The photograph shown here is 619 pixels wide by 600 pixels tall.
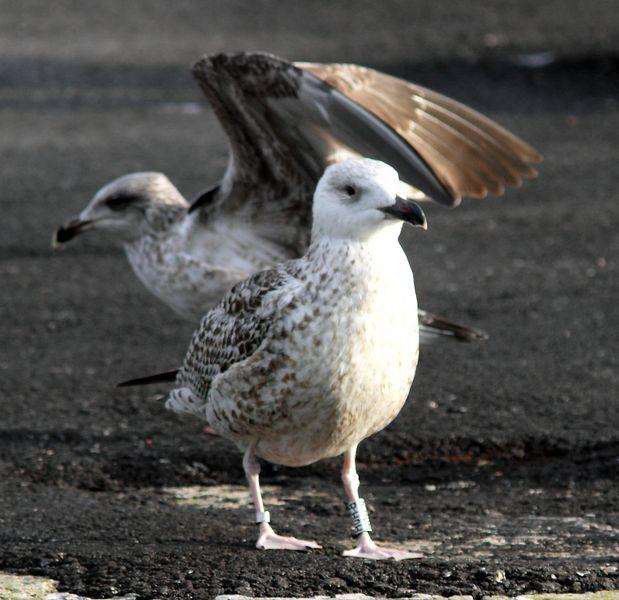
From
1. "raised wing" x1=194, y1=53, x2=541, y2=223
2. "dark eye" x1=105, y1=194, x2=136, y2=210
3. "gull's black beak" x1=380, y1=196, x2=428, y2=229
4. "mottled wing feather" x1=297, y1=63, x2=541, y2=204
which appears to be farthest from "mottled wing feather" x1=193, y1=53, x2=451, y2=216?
"gull's black beak" x1=380, y1=196, x2=428, y2=229

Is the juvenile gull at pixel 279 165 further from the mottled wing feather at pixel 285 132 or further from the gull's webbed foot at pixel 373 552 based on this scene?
the gull's webbed foot at pixel 373 552

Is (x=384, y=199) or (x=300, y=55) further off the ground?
(x=384, y=199)

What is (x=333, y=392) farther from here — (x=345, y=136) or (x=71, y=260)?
(x=71, y=260)

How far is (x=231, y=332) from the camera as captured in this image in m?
4.74

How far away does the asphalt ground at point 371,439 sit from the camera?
437cm

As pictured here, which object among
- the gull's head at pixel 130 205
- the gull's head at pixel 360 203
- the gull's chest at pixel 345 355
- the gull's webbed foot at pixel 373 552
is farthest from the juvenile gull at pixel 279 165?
the gull's webbed foot at pixel 373 552

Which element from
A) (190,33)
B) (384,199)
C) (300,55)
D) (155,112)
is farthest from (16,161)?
(384,199)

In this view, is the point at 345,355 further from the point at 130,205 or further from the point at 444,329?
the point at 130,205

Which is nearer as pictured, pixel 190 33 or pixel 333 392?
pixel 333 392

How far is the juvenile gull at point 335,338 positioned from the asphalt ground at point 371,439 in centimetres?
42

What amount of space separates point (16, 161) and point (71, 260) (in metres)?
2.76

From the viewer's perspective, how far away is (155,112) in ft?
42.1

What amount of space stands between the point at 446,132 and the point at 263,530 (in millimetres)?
2279

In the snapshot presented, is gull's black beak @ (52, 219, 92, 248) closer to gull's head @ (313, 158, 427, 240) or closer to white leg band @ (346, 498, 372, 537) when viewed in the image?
gull's head @ (313, 158, 427, 240)
